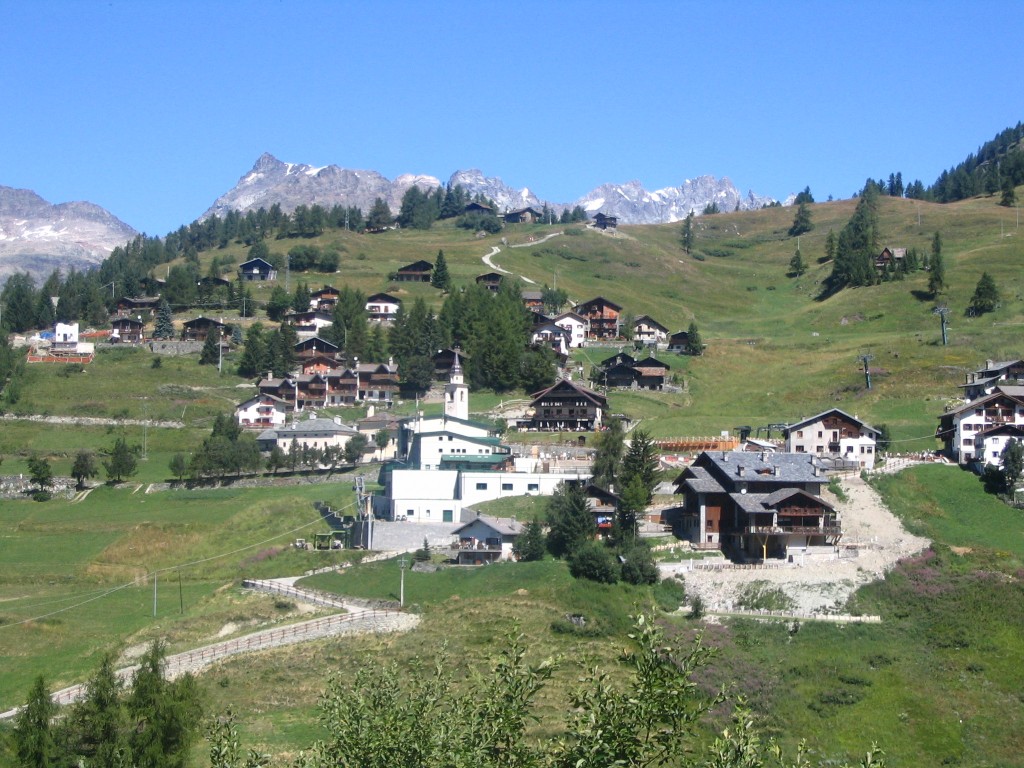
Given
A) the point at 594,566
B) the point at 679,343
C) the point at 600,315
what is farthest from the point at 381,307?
the point at 594,566

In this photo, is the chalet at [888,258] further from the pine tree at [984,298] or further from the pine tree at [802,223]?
the pine tree at [802,223]

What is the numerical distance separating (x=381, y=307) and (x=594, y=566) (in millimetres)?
75125

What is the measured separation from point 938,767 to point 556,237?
14504cm

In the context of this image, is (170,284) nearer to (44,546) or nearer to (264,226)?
(264,226)

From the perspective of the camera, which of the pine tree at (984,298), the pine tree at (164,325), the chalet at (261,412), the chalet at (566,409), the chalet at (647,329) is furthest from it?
the pine tree at (164,325)

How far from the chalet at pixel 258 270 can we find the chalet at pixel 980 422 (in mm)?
96599

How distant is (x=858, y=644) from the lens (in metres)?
51.4

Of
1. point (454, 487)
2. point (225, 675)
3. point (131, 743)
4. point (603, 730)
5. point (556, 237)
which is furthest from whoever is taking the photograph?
point (556, 237)

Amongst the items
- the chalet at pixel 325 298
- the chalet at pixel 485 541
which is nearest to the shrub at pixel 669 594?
the chalet at pixel 485 541

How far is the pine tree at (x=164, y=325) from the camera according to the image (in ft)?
399

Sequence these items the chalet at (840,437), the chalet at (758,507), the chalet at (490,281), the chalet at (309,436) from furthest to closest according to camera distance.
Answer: the chalet at (490,281) < the chalet at (309,436) < the chalet at (840,437) < the chalet at (758,507)

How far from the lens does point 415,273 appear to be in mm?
143250

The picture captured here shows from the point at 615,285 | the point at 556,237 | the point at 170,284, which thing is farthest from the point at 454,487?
the point at 556,237

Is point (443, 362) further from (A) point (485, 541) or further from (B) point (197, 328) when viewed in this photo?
(A) point (485, 541)
